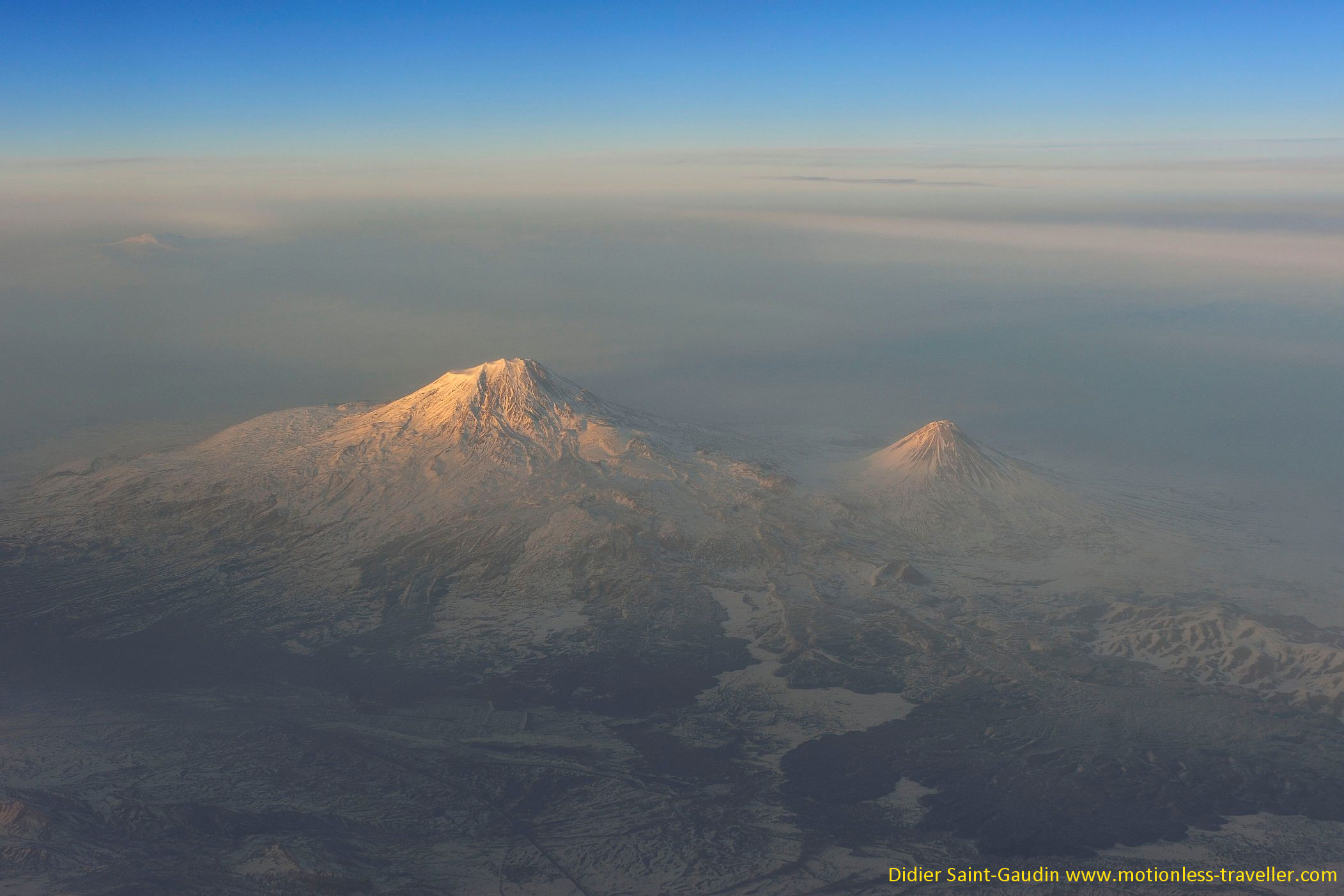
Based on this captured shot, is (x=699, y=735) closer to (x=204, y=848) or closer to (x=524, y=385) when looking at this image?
(x=204, y=848)

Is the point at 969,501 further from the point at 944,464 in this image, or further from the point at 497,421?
the point at 497,421

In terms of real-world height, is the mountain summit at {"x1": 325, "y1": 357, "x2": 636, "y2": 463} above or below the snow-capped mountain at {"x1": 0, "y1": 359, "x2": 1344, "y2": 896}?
above

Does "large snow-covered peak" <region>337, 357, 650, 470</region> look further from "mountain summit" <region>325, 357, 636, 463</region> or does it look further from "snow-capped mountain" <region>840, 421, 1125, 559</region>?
"snow-capped mountain" <region>840, 421, 1125, 559</region>

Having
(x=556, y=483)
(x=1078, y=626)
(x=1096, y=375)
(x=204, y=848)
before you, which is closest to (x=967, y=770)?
(x=1078, y=626)

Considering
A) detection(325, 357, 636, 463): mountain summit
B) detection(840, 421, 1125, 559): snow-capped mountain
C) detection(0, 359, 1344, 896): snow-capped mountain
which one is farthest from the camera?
detection(325, 357, 636, 463): mountain summit

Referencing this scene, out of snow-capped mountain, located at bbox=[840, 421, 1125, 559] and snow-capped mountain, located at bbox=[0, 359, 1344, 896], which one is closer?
snow-capped mountain, located at bbox=[0, 359, 1344, 896]

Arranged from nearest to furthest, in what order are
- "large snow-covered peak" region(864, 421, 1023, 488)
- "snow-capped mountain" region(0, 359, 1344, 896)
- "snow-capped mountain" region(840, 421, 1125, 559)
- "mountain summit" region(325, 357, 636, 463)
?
"snow-capped mountain" region(0, 359, 1344, 896) < "snow-capped mountain" region(840, 421, 1125, 559) < "mountain summit" region(325, 357, 636, 463) < "large snow-covered peak" region(864, 421, 1023, 488)

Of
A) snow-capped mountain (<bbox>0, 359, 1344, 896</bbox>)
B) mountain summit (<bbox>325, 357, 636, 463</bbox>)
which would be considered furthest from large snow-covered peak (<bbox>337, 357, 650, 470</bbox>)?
snow-capped mountain (<bbox>0, 359, 1344, 896</bbox>)

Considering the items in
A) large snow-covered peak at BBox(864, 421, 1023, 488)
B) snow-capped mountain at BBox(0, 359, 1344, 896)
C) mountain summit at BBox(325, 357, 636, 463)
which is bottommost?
snow-capped mountain at BBox(0, 359, 1344, 896)
